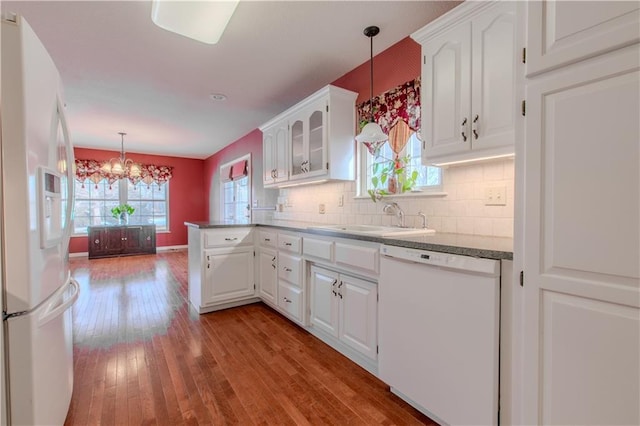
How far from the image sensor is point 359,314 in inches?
76.8

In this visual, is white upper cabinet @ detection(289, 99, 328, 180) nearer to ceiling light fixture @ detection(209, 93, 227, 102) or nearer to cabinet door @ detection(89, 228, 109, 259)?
ceiling light fixture @ detection(209, 93, 227, 102)

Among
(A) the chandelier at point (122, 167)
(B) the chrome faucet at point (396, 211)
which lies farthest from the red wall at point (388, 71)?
(A) the chandelier at point (122, 167)

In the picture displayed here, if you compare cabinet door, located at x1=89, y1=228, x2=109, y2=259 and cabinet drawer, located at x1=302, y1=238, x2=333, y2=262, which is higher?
cabinet drawer, located at x1=302, y1=238, x2=333, y2=262

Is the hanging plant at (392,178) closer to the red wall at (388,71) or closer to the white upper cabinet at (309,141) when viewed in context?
the white upper cabinet at (309,141)

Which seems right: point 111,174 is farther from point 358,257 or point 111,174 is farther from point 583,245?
point 583,245

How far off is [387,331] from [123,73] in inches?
131

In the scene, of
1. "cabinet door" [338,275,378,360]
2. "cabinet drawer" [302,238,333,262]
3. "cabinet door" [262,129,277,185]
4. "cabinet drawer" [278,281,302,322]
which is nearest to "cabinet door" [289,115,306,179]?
"cabinet door" [262,129,277,185]

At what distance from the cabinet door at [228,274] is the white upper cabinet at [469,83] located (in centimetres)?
215

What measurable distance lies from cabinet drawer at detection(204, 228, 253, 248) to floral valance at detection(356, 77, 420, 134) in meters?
1.67

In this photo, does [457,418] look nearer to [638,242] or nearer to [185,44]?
[638,242]

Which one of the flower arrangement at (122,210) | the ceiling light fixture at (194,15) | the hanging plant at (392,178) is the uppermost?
the ceiling light fixture at (194,15)

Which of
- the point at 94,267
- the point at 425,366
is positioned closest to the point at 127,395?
the point at 425,366

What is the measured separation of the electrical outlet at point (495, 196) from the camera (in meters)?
1.70

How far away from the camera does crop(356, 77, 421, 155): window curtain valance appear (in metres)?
2.21
